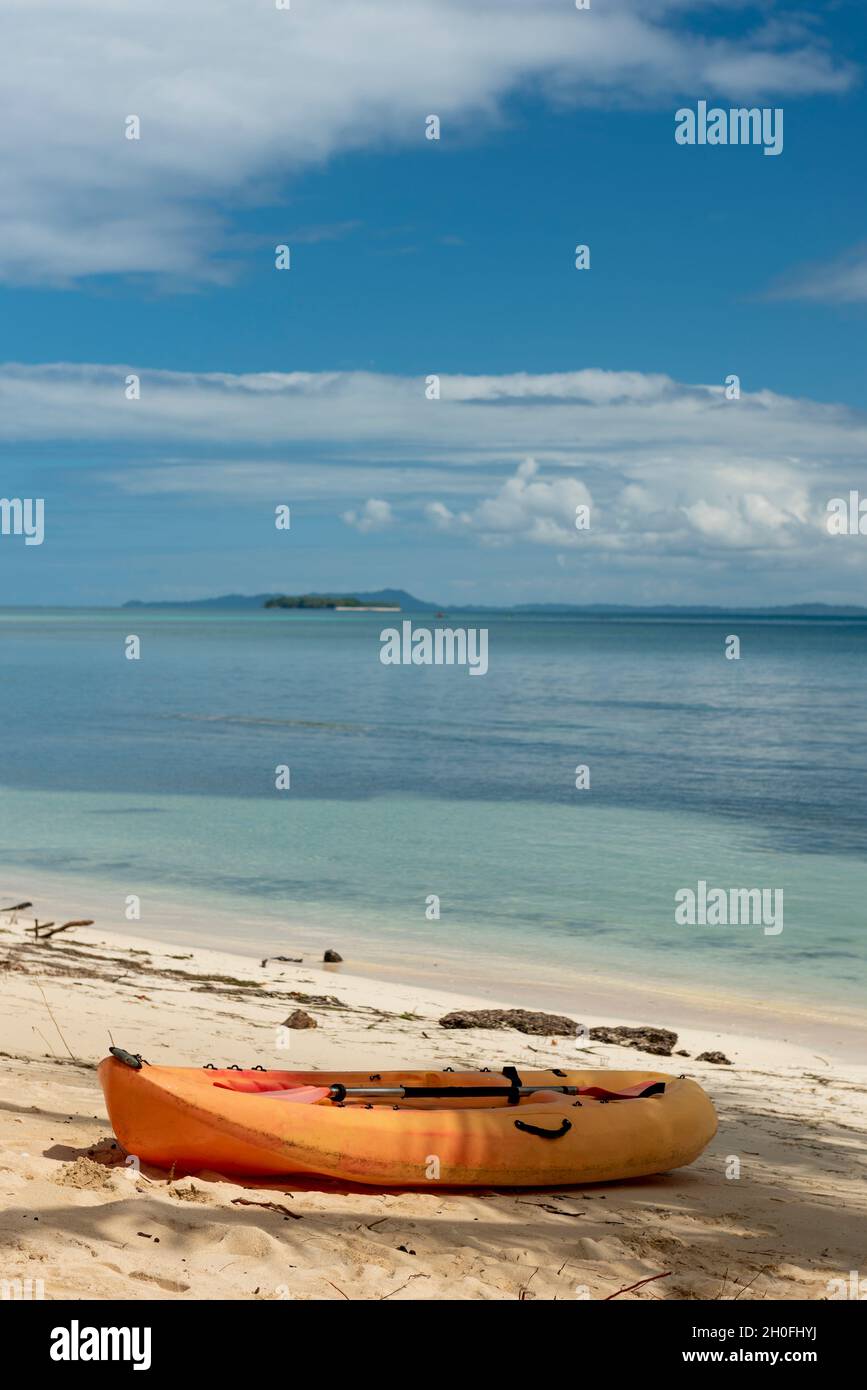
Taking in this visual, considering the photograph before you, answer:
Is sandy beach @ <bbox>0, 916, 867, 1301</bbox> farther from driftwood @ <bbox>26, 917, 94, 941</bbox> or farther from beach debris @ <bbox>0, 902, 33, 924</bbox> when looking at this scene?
beach debris @ <bbox>0, 902, 33, 924</bbox>

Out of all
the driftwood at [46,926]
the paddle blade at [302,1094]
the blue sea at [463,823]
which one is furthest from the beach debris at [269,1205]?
the blue sea at [463,823]

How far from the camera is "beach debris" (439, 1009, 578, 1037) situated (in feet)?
35.1

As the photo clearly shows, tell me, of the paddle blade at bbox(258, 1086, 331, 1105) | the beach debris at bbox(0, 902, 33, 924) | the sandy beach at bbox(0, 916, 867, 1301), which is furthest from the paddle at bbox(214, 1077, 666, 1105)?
the beach debris at bbox(0, 902, 33, 924)

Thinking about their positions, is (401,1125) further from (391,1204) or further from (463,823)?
(463,823)

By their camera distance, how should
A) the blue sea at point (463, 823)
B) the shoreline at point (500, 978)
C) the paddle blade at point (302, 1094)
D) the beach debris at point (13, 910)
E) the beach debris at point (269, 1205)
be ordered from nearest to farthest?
the beach debris at point (269, 1205)
the paddle blade at point (302, 1094)
the shoreline at point (500, 978)
the beach debris at point (13, 910)
the blue sea at point (463, 823)

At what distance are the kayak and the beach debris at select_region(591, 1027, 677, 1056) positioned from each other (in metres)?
2.98

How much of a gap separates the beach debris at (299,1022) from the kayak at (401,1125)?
9.37ft

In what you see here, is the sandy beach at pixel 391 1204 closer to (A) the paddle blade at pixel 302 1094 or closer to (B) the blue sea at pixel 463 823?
(A) the paddle blade at pixel 302 1094

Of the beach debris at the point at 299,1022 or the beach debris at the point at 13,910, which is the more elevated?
the beach debris at the point at 13,910

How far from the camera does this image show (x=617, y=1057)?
1000 cm

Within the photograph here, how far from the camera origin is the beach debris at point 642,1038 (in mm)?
10352

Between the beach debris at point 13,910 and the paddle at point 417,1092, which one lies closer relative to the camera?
the paddle at point 417,1092

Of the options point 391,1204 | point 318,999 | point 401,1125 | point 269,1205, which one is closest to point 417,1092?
point 401,1125

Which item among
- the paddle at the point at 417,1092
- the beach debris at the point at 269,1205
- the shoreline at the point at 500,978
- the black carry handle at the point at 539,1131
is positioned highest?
the paddle at the point at 417,1092
